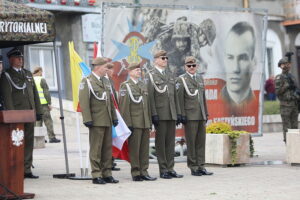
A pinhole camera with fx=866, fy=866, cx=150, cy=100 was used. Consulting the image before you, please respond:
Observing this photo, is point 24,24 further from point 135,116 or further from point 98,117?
point 135,116

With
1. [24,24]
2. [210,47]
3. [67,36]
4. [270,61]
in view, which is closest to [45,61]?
[67,36]

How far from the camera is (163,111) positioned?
44.2 ft

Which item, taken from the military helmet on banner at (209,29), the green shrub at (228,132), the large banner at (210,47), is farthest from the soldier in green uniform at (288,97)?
the green shrub at (228,132)

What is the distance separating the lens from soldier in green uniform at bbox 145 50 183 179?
44.2ft

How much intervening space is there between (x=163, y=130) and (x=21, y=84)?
2.31m

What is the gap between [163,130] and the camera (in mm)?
13555


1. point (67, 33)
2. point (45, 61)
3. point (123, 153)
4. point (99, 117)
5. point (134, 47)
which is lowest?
point (123, 153)

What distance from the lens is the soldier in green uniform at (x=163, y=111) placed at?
13.5 metres

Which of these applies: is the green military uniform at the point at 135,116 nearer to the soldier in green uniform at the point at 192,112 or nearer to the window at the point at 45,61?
the soldier in green uniform at the point at 192,112

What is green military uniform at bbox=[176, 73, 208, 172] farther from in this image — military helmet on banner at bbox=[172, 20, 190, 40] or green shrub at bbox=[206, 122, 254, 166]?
military helmet on banner at bbox=[172, 20, 190, 40]

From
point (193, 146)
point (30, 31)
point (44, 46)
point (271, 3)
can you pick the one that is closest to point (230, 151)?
point (193, 146)

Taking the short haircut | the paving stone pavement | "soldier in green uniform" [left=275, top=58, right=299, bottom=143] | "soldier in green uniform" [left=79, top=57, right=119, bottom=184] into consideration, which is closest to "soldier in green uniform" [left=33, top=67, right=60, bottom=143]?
the paving stone pavement

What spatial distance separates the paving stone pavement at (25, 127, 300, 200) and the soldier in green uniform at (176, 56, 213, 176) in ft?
0.87

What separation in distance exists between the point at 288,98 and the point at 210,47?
197cm
